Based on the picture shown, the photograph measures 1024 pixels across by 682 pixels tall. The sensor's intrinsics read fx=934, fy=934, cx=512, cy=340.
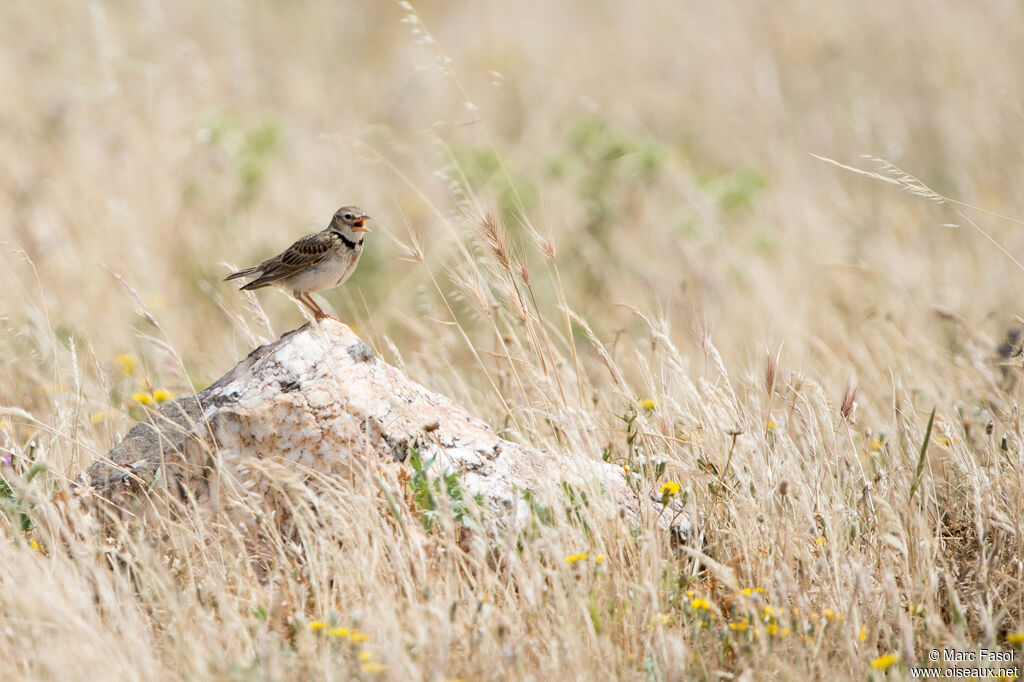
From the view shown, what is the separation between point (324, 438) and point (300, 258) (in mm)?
1655

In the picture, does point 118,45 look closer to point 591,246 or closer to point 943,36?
point 591,246

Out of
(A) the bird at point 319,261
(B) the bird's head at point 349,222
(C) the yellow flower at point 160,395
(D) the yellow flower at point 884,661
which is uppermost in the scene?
(B) the bird's head at point 349,222

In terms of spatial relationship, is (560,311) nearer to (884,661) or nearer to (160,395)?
(160,395)

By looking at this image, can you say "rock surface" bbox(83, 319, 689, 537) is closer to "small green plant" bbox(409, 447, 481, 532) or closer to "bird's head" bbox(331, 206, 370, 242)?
"small green plant" bbox(409, 447, 481, 532)

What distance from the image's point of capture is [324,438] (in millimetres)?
3818

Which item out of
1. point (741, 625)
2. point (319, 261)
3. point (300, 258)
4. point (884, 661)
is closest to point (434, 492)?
point (741, 625)

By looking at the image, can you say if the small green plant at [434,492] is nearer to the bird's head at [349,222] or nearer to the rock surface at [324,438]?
the rock surface at [324,438]

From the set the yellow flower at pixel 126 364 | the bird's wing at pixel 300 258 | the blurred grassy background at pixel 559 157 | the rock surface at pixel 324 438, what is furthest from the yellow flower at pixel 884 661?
the yellow flower at pixel 126 364

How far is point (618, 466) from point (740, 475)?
1.89ft

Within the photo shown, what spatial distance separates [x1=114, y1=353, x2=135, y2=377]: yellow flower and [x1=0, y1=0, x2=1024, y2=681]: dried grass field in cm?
2

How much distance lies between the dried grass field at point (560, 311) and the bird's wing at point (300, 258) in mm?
555

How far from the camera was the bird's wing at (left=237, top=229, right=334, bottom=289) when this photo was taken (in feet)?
16.8

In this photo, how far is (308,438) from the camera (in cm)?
382

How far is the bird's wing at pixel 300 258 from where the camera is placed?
5123 mm
